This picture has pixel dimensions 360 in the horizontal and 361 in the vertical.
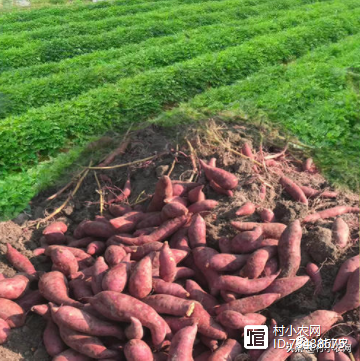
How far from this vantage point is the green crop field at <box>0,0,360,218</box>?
6117 millimetres

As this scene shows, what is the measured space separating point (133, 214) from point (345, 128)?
12.5ft

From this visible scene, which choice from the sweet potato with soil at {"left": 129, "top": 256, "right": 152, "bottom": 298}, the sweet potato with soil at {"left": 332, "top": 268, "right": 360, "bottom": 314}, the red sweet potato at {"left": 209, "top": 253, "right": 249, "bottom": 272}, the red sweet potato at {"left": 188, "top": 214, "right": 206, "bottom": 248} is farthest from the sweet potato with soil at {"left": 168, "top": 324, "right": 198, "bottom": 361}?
the sweet potato with soil at {"left": 332, "top": 268, "right": 360, "bottom": 314}

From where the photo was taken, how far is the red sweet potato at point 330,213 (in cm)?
371

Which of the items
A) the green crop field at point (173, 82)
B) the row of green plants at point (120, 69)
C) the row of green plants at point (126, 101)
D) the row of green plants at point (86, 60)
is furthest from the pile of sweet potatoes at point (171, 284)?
the row of green plants at point (86, 60)

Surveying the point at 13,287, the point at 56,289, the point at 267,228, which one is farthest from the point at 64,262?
the point at 267,228

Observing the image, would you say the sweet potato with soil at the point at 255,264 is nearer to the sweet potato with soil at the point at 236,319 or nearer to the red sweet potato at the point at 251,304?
the red sweet potato at the point at 251,304

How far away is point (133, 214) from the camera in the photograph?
404cm

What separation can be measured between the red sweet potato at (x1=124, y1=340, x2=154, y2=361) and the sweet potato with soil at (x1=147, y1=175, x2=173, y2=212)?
55.4 inches

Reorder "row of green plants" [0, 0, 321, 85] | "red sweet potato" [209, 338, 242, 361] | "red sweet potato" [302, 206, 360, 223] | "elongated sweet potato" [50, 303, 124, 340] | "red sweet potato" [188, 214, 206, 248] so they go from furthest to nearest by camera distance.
Answer: "row of green plants" [0, 0, 321, 85], "red sweet potato" [302, 206, 360, 223], "red sweet potato" [188, 214, 206, 248], "elongated sweet potato" [50, 303, 124, 340], "red sweet potato" [209, 338, 242, 361]

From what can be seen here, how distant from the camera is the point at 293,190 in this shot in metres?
3.99

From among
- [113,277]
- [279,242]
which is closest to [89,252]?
[113,277]

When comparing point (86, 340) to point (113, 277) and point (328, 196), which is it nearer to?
point (113, 277)

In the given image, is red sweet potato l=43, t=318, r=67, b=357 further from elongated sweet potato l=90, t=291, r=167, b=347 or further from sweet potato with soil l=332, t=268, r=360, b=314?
sweet potato with soil l=332, t=268, r=360, b=314

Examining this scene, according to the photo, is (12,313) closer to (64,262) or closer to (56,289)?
(56,289)
